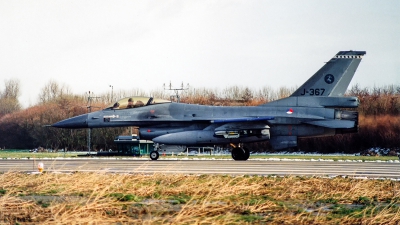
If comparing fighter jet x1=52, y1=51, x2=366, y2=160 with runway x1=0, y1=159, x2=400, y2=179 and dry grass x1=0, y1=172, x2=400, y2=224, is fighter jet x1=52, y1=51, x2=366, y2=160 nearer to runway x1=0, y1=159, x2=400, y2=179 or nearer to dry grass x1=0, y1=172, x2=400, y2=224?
runway x1=0, y1=159, x2=400, y2=179

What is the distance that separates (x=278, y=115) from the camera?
24.7 metres

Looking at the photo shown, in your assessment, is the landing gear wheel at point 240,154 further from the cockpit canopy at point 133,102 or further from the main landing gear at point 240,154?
the cockpit canopy at point 133,102

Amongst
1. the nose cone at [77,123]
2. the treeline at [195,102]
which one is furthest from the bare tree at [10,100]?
the nose cone at [77,123]

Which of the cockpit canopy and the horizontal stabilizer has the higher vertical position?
the cockpit canopy

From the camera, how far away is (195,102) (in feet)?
162

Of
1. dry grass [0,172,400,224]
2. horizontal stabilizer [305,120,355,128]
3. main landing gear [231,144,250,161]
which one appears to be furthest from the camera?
main landing gear [231,144,250,161]

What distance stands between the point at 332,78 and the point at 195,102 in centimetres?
2513

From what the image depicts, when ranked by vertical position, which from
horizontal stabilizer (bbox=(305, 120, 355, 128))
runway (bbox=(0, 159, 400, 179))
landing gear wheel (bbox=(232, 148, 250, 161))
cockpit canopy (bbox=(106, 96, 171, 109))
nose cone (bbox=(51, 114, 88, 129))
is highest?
cockpit canopy (bbox=(106, 96, 171, 109))

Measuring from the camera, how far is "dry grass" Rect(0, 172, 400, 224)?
8297 millimetres

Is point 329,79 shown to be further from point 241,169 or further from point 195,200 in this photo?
point 195,200

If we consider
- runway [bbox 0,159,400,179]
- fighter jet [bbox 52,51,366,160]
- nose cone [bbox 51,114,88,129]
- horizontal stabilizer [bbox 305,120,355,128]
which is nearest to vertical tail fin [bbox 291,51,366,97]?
fighter jet [bbox 52,51,366,160]

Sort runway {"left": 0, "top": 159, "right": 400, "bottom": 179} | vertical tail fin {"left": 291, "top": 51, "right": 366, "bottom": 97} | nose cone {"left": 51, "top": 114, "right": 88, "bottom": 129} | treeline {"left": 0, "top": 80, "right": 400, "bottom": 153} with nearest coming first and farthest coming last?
runway {"left": 0, "top": 159, "right": 400, "bottom": 179} < vertical tail fin {"left": 291, "top": 51, "right": 366, "bottom": 97} < nose cone {"left": 51, "top": 114, "right": 88, "bottom": 129} < treeline {"left": 0, "top": 80, "right": 400, "bottom": 153}

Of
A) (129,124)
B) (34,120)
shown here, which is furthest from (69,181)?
(34,120)

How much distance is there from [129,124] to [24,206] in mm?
16667
